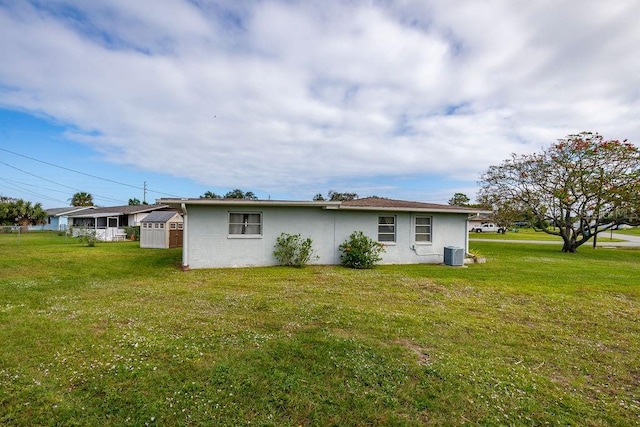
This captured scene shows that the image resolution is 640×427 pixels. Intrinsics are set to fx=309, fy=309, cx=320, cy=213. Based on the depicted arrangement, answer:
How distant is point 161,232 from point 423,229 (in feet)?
53.4

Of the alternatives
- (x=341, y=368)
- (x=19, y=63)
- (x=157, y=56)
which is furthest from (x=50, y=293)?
(x=19, y=63)

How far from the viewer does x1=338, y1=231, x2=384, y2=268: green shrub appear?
12.3 metres

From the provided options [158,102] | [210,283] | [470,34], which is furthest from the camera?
[158,102]

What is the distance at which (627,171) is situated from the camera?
715 inches

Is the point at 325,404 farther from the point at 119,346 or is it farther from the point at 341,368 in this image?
the point at 119,346

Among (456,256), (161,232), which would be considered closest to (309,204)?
(456,256)

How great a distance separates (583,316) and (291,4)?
1066 cm

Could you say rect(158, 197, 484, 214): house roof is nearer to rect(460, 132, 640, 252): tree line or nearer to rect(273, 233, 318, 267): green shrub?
rect(273, 233, 318, 267): green shrub

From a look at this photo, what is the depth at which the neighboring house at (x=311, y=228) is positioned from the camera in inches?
457

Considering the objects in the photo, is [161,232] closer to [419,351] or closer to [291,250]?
[291,250]

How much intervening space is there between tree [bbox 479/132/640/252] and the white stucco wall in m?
10.3

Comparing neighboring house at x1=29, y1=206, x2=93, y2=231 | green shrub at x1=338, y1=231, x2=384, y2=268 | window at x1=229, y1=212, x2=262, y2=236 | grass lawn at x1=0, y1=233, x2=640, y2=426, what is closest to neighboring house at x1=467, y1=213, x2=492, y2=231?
green shrub at x1=338, y1=231, x2=384, y2=268

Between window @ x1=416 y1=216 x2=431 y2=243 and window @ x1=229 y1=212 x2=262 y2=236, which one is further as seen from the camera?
window @ x1=416 y1=216 x2=431 y2=243

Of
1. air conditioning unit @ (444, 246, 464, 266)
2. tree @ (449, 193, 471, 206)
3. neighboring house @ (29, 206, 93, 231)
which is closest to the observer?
air conditioning unit @ (444, 246, 464, 266)
